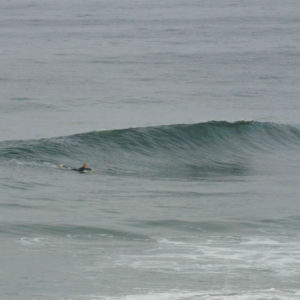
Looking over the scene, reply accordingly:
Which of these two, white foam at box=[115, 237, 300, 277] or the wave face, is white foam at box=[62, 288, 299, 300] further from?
the wave face

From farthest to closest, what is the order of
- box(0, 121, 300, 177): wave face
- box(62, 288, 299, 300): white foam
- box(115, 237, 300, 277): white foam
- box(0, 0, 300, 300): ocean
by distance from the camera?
box(0, 121, 300, 177): wave face, box(115, 237, 300, 277): white foam, box(0, 0, 300, 300): ocean, box(62, 288, 299, 300): white foam

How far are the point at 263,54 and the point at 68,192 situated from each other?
38.4 meters

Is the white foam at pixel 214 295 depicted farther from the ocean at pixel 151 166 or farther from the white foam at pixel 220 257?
the white foam at pixel 220 257

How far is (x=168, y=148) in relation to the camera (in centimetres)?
3325

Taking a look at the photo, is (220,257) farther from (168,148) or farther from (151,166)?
(168,148)

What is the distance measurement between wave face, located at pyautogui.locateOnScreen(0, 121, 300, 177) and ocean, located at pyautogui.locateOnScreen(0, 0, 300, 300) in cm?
8

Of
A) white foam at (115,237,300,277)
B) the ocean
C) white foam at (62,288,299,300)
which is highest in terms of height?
the ocean

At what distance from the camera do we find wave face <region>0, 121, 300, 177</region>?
29.3m

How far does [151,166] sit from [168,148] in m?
3.51

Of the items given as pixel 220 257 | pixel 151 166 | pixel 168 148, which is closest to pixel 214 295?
pixel 220 257

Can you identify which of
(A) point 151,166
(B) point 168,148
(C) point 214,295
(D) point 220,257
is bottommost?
(C) point 214,295

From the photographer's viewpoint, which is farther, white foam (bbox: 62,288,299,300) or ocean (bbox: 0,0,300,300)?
ocean (bbox: 0,0,300,300)

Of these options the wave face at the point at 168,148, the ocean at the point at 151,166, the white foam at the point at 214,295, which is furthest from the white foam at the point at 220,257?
the wave face at the point at 168,148

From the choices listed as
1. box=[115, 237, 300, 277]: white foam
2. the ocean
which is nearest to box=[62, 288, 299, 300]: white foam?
the ocean
